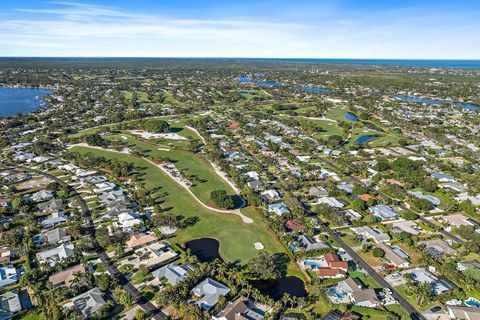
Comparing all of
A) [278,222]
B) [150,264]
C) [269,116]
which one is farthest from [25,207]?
[269,116]

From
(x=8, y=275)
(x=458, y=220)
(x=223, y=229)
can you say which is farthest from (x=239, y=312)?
(x=458, y=220)

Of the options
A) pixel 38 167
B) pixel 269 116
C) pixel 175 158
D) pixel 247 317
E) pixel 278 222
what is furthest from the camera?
pixel 269 116

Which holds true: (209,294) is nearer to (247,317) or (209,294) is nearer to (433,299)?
(247,317)

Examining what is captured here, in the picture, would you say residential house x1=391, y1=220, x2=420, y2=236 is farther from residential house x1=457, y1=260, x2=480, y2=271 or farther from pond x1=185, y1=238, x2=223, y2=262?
pond x1=185, y1=238, x2=223, y2=262

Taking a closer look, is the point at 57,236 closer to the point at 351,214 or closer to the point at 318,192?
the point at 318,192

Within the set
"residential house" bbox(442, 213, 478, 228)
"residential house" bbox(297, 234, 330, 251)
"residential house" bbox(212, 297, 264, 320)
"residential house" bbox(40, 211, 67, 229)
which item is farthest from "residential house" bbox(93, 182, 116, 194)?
"residential house" bbox(442, 213, 478, 228)

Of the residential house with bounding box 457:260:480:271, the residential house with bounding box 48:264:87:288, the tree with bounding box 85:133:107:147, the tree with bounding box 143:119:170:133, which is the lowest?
the residential house with bounding box 457:260:480:271

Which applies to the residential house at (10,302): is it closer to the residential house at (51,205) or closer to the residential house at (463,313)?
the residential house at (51,205)
